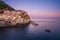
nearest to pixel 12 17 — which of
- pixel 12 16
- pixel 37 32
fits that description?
pixel 12 16

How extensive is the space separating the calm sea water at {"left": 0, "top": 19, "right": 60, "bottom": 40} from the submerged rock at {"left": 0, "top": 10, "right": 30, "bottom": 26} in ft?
4.72

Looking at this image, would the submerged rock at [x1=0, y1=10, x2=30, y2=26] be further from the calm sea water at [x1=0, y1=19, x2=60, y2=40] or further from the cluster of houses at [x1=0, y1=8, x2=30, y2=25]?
the calm sea water at [x1=0, y1=19, x2=60, y2=40]

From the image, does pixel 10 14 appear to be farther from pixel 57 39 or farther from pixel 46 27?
pixel 57 39

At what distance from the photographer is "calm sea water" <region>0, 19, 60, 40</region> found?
9.78 m

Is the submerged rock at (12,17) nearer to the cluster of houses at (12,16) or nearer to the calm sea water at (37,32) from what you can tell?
the cluster of houses at (12,16)

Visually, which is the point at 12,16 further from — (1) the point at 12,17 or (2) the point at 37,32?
(2) the point at 37,32

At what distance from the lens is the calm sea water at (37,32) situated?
32.1 ft

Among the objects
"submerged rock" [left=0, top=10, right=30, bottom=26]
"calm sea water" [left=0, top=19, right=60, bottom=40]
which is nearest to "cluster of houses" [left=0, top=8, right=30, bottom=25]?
"submerged rock" [left=0, top=10, right=30, bottom=26]

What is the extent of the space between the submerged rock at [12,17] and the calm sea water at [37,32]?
4.72ft

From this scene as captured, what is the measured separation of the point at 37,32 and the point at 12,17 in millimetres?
3988

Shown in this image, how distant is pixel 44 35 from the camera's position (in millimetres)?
10195

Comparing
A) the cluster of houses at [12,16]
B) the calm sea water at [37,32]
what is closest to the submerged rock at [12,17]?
the cluster of houses at [12,16]

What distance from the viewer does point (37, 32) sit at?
10.9 m

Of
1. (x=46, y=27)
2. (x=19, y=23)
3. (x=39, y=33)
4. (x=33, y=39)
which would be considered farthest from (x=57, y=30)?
(x=19, y=23)
